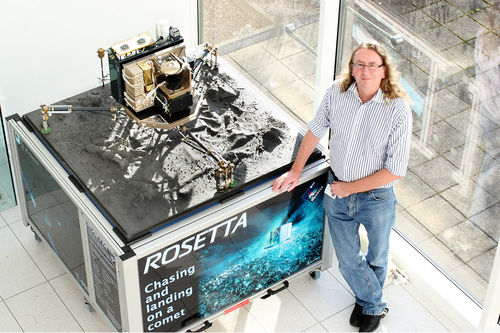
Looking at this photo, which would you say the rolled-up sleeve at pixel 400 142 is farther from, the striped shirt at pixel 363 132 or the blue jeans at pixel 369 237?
the blue jeans at pixel 369 237

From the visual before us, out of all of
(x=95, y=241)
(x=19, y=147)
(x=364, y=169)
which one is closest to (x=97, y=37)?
(x=19, y=147)

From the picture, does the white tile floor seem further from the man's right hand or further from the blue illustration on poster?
the man's right hand

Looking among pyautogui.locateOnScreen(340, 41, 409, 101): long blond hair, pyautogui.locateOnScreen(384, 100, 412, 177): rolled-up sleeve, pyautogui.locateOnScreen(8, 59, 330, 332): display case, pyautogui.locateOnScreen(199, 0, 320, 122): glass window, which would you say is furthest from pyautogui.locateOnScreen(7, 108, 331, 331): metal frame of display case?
pyautogui.locateOnScreen(199, 0, 320, 122): glass window

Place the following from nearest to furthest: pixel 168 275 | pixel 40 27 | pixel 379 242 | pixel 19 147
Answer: pixel 168 275 < pixel 379 242 < pixel 19 147 < pixel 40 27

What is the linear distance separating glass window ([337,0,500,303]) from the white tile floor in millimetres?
339

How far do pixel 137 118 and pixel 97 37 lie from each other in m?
1.07

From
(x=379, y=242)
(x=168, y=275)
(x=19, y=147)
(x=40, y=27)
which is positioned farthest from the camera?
(x=40, y=27)

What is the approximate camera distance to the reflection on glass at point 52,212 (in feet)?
12.3

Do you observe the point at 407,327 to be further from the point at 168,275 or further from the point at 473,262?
the point at 168,275

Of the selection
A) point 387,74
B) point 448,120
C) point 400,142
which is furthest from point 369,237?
point 387,74

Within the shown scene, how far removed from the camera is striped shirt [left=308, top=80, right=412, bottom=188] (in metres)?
3.42

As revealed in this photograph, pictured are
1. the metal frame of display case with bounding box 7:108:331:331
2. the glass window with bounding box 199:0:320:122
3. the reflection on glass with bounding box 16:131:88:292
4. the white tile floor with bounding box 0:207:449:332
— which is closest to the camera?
the metal frame of display case with bounding box 7:108:331:331

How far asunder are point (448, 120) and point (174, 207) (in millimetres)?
1323

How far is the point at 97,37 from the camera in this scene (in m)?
4.62
